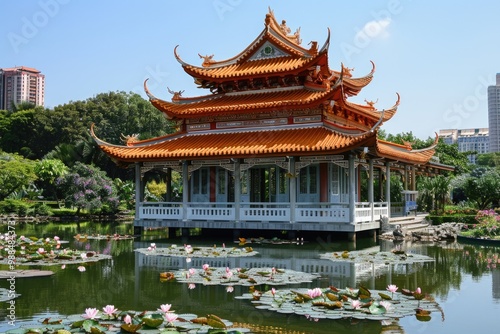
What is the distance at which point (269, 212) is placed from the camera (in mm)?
20656

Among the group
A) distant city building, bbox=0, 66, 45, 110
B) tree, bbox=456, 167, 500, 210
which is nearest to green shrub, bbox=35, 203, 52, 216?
tree, bbox=456, 167, 500, 210

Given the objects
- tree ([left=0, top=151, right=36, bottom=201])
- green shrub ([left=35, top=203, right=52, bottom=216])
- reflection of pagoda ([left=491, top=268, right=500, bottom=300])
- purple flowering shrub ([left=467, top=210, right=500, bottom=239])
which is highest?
tree ([left=0, top=151, right=36, bottom=201])

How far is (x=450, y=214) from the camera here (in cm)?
2592

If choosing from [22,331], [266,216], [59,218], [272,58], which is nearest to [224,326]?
[22,331]

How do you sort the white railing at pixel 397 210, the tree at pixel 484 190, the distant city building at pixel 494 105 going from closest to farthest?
the white railing at pixel 397 210, the tree at pixel 484 190, the distant city building at pixel 494 105

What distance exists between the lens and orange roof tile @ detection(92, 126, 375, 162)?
19422mm

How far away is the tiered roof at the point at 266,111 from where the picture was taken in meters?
20.5

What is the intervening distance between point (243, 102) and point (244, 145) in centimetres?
253

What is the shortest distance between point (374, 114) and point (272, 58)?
5464 mm

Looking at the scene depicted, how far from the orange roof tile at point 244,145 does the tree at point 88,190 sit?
562 inches

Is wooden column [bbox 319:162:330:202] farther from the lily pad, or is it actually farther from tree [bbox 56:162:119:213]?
tree [bbox 56:162:119:213]

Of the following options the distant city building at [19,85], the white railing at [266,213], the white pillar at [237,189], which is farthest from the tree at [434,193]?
the distant city building at [19,85]

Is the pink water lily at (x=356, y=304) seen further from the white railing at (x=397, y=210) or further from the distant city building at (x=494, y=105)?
the distant city building at (x=494, y=105)

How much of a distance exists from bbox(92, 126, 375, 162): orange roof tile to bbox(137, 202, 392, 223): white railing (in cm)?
189
